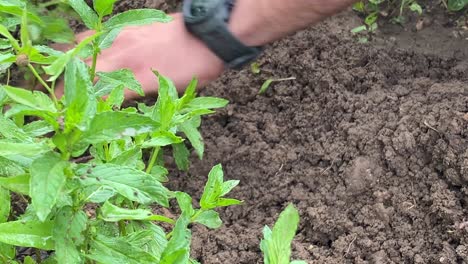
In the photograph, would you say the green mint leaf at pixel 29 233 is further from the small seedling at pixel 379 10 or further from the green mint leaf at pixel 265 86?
the small seedling at pixel 379 10

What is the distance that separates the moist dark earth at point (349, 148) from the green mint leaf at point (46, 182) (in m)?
0.89

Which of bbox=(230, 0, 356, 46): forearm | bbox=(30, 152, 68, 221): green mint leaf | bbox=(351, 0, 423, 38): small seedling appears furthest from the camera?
bbox=(351, 0, 423, 38): small seedling

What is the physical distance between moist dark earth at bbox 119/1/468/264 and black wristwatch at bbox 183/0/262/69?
274mm

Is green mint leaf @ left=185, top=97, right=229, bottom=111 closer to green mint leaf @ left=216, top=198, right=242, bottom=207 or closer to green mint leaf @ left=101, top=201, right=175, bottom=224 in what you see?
green mint leaf @ left=216, top=198, right=242, bottom=207

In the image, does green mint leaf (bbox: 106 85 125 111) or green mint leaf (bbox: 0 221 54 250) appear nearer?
green mint leaf (bbox: 0 221 54 250)

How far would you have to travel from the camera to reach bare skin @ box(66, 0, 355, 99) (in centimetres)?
219

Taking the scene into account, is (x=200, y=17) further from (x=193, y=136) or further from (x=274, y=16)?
(x=193, y=136)

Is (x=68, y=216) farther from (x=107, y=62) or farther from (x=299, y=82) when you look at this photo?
(x=299, y=82)

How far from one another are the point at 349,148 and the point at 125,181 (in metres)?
1.12

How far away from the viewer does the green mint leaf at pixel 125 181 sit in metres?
1.21

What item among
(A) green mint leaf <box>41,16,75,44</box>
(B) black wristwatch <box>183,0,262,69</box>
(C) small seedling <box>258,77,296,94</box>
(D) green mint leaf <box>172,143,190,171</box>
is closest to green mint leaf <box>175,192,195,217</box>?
(D) green mint leaf <box>172,143,190,171</box>

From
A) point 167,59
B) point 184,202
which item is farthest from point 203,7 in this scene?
point 184,202

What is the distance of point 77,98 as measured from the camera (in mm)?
1175

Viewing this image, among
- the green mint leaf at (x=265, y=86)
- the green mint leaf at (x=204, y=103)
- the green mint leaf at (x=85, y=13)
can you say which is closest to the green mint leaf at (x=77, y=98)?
the green mint leaf at (x=85, y=13)
